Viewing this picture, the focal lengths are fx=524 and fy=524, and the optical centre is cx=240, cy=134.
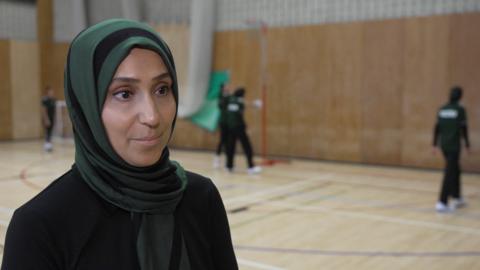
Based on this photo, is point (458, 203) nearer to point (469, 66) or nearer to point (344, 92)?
point (469, 66)

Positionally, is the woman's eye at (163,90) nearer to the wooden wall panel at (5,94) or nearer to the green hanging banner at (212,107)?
the green hanging banner at (212,107)

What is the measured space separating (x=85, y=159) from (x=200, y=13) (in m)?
13.4

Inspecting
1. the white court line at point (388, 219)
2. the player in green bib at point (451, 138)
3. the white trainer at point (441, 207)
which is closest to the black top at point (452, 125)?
the player in green bib at point (451, 138)

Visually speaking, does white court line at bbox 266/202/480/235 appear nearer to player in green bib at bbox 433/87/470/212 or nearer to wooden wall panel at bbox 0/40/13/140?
player in green bib at bbox 433/87/470/212

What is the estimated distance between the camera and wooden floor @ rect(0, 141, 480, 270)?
5395 millimetres

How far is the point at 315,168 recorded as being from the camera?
1173cm

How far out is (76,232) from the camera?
1.24 m

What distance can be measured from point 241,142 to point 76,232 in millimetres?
9915

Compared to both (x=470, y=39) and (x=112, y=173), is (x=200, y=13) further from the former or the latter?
(x=112, y=173)

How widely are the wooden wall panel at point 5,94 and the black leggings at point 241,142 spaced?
9617mm

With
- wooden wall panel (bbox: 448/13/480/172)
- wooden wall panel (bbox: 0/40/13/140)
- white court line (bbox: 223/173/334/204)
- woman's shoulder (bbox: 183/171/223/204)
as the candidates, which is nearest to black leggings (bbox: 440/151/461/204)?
white court line (bbox: 223/173/334/204)

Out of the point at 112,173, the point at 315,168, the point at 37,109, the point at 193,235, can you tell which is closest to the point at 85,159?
the point at 112,173

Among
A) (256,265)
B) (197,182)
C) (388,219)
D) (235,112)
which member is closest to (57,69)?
(235,112)

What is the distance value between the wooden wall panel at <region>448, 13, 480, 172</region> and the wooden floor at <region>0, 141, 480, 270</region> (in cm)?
73
